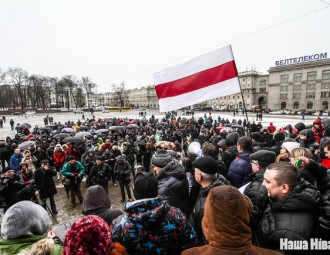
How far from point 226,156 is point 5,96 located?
98.8 m

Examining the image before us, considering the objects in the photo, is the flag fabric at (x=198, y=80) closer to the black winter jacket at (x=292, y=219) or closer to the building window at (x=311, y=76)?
the black winter jacket at (x=292, y=219)

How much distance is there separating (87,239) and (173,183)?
1817 mm

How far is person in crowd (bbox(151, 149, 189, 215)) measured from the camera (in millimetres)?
3080

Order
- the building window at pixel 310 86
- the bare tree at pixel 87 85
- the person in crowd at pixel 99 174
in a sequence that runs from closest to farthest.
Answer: the person in crowd at pixel 99 174
the building window at pixel 310 86
the bare tree at pixel 87 85

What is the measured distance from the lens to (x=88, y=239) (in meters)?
1.43

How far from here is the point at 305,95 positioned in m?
67.1

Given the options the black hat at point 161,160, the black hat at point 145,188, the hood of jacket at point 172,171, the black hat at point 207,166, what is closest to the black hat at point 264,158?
the black hat at point 207,166

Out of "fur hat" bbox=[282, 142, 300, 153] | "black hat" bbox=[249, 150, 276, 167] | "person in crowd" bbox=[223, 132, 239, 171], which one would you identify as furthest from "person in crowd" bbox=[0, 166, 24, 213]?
"fur hat" bbox=[282, 142, 300, 153]

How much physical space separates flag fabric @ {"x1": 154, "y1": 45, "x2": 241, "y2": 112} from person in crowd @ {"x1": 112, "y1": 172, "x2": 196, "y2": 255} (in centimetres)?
345

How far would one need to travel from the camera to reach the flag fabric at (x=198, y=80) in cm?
484

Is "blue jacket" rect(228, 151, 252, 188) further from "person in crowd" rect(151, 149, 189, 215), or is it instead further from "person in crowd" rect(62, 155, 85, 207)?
"person in crowd" rect(62, 155, 85, 207)

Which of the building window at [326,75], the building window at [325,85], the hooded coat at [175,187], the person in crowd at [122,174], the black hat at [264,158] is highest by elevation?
the building window at [326,75]

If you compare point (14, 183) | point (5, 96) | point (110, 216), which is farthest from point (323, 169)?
point (5, 96)

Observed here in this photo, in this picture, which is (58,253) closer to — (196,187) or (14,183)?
(196,187)
